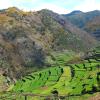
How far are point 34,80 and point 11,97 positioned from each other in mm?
48373

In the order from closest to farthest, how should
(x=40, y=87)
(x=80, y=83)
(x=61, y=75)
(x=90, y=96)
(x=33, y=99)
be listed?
(x=90, y=96)
(x=33, y=99)
(x=80, y=83)
(x=40, y=87)
(x=61, y=75)

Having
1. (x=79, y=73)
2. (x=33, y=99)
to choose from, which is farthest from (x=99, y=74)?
(x=33, y=99)

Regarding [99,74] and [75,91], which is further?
[99,74]

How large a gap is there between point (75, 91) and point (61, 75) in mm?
44085

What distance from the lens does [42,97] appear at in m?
147

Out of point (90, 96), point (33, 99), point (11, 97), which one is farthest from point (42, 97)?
point (90, 96)

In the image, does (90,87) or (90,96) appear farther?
(90,87)

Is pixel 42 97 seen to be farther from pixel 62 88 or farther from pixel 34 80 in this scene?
pixel 34 80

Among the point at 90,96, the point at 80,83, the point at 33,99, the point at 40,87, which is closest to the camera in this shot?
the point at 90,96

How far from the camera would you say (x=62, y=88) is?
16338cm

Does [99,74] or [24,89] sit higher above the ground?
[99,74]

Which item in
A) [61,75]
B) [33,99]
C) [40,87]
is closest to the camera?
[33,99]

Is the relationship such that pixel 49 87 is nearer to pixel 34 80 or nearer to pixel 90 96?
pixel 34 80

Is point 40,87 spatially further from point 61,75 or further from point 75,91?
point 75,91
